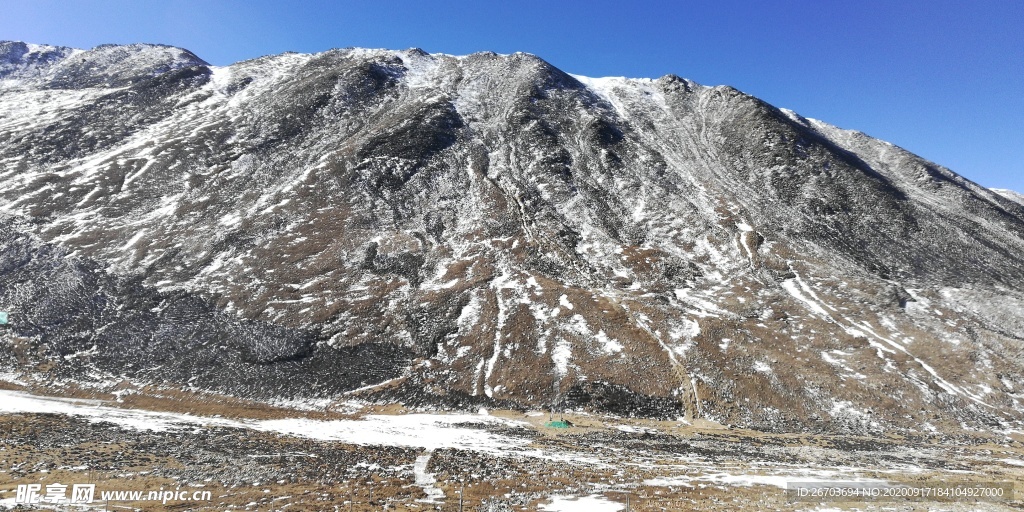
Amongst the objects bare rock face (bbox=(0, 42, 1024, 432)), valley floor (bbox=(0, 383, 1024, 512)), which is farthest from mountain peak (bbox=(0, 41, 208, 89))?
valley floor (bbox=(0, 383, 1024, 512))

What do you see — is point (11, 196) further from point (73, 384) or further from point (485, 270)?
point (485, 270)

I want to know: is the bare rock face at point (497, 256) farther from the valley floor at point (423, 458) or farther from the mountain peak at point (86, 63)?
the mountain peak at point (86, 63)

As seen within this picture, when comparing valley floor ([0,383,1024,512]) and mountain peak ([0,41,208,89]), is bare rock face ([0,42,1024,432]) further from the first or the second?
mountain peak ([0,41,208,89])

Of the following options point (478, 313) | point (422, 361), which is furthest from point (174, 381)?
point (478, 313)

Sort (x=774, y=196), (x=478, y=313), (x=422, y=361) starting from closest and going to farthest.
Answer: (x=422, y=361)
(x=478, y=313)
(x=774, y=196)

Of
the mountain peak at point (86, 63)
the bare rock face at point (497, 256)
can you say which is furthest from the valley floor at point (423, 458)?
the mountain peak at point (86, 63)

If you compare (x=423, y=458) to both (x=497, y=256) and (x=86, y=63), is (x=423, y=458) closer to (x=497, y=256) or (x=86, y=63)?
(x=497, y=256)
